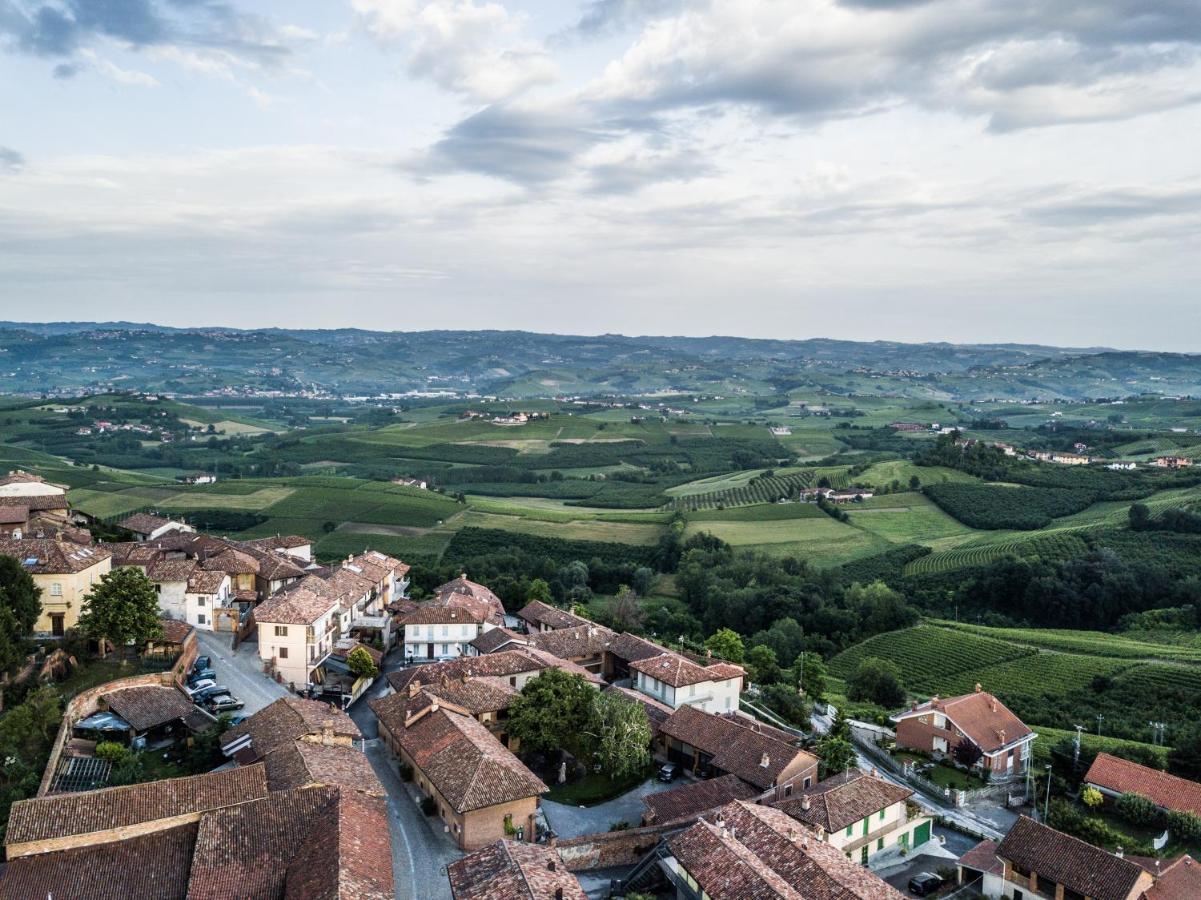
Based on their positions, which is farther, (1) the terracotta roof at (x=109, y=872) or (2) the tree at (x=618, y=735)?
(2) the tree at (x=618, y=735)

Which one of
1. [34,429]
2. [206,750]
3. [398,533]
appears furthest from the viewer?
[34,429]

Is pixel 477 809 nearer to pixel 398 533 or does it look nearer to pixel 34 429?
pixel 398 533

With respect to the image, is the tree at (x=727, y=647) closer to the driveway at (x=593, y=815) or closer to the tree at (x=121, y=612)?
Result: the driveway at (x=593, y=815)

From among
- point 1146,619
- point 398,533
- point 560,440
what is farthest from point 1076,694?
point 560,440

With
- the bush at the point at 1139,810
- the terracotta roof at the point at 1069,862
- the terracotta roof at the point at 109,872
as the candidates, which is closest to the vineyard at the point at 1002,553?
the bush at the point at 1139,810

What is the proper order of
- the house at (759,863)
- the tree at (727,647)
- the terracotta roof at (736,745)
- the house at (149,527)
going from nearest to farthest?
the house at (759,863)
the terracotta roof at (736,745)
the tree at (727,647)
the house at (149,527)

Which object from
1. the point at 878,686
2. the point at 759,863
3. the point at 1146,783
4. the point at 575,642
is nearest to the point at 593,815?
the point at 759,863
